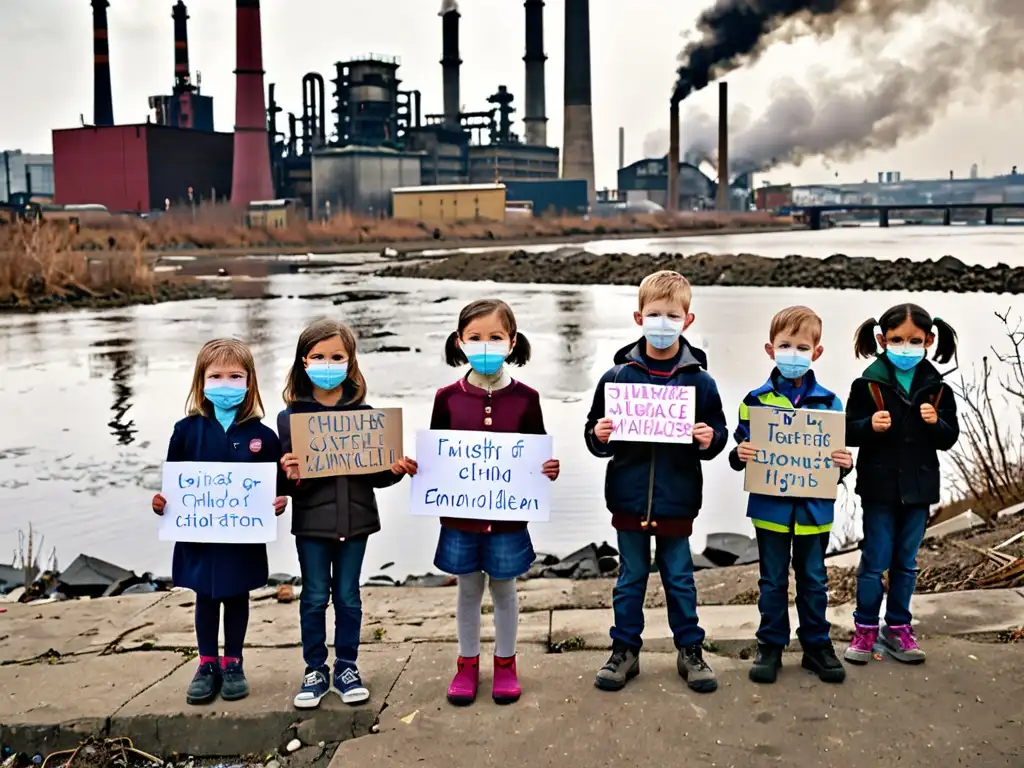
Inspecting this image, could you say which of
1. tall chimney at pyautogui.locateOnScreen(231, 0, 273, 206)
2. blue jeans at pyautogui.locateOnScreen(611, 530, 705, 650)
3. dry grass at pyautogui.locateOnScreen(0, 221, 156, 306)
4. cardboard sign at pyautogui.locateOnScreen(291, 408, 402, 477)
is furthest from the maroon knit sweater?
tall chimney at pyautogui.locateOnScreen(231, 0, 273, 206)

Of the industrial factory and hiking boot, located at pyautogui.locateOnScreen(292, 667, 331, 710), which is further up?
the industrial factory

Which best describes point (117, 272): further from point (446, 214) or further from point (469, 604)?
point (446, 214)

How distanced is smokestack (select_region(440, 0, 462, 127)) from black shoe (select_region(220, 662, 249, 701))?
266ft

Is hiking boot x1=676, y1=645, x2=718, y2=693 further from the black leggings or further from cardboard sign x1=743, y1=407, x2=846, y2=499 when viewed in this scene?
the black leggings

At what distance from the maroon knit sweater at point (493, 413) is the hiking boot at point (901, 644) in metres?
1.59

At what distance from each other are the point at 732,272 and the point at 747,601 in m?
26.4

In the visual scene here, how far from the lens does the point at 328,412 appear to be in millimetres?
4094

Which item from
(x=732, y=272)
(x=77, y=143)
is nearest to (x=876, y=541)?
(x=732, y=272)

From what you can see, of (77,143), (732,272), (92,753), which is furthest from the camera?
(77,143)

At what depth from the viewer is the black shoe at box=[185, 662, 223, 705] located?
4109mm

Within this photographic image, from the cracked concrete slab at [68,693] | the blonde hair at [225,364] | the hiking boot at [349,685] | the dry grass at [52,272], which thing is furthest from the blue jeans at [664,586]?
the dry grass at [52,272]

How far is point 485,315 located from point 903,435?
172 cm

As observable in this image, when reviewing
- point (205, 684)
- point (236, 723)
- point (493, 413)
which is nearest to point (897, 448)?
point (493, 413)

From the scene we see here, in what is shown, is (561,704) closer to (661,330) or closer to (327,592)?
(327,592)
